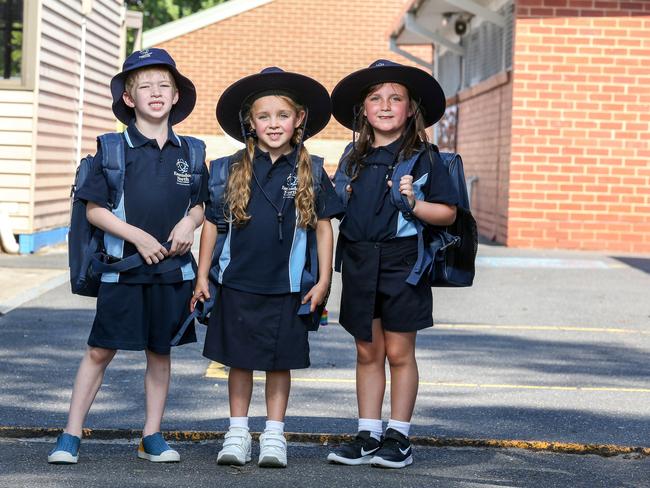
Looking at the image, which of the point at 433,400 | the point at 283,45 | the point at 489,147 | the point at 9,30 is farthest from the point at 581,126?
the point at 283,45

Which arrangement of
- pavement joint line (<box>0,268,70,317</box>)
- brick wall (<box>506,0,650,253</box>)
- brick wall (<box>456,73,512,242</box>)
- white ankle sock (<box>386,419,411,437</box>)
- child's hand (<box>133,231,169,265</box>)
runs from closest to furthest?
child's hand (<box>133,231,169,265</box>), white ankle sock (<box>386,419,411,437</box>), pavement joint line (<box>0,268,70,317</box>), brick wall (<box>506,0,650,253</box>), brick wall (<box>456,73,512,242</box>)

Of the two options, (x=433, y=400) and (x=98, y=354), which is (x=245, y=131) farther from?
(x=433, y=400)

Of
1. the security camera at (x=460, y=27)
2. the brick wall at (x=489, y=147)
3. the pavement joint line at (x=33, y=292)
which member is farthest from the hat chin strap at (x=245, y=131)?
the security camera at (x=460, y=27)

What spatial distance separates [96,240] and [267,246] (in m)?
0.70

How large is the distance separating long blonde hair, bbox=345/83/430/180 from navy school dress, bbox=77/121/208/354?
0.70 metres

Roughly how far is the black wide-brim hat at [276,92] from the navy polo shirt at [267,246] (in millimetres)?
312

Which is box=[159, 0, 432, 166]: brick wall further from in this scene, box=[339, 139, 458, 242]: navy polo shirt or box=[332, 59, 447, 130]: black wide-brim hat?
box=[339, 139, 458, 242]: navy polo shirt

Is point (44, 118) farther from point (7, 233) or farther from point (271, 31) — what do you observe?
point (271, 31)

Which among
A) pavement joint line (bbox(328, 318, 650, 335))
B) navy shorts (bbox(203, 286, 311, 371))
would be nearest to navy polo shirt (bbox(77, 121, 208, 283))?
navy shorts (bbox(203, 286, 311, 371))

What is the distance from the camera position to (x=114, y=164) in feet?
17.8

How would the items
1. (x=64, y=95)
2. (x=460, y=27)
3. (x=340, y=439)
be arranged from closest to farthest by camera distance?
(x=340, y=439), (x=64, y=95), (x=460, y=27)

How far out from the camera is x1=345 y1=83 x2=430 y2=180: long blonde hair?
5.67 meters

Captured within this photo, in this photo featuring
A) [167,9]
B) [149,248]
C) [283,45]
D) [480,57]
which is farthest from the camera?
[167,9]

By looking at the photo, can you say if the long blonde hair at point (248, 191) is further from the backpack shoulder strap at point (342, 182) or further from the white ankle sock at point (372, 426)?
the white ankle sock at point (372, 426)
